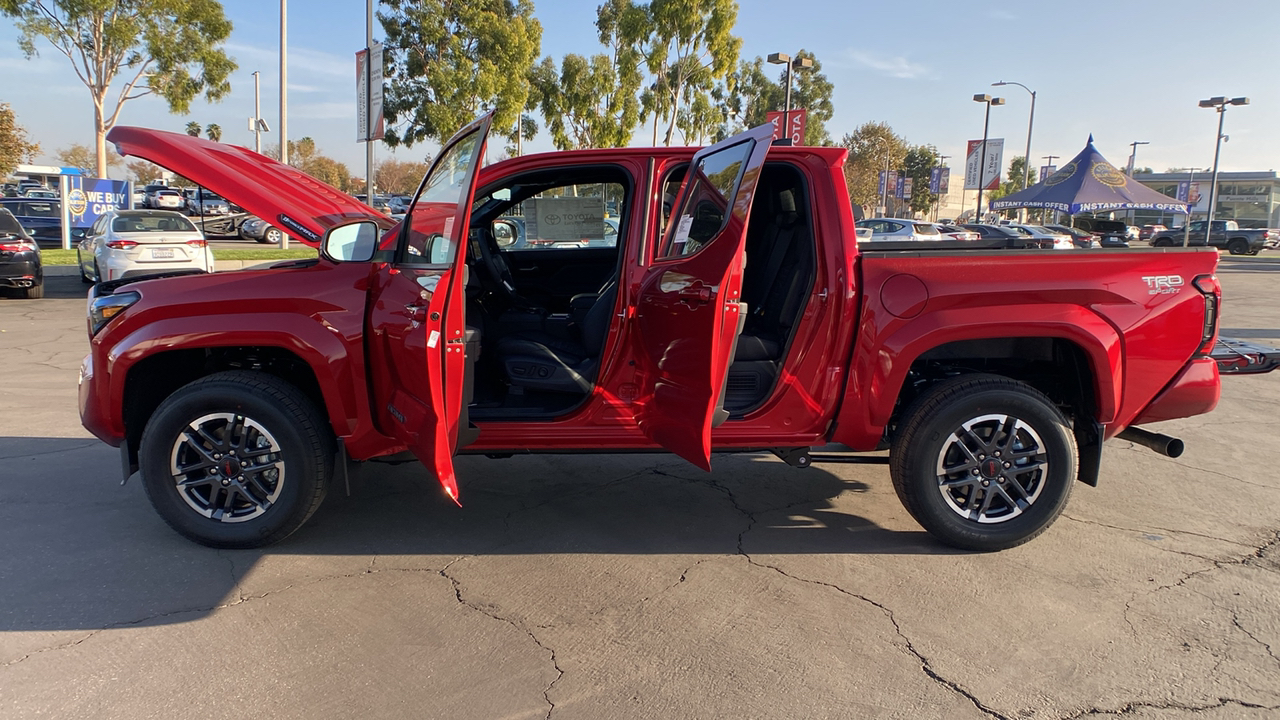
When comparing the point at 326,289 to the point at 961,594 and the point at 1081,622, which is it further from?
the point at 1081,622

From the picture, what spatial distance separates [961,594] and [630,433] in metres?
1.61

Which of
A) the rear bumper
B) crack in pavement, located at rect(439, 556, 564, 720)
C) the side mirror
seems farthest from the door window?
the rear bumper

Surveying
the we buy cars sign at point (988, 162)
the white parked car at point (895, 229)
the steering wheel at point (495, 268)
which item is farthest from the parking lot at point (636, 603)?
the we buy cars sign at point (988, 162)

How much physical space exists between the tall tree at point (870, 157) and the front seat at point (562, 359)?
52.6 m

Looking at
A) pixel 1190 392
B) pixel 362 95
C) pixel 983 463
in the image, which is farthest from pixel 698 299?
pixel 362 95

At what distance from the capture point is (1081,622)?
10.7 ft

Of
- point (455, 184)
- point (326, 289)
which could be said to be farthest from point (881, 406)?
point (326, 289)

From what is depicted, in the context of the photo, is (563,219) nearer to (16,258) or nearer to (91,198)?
(16,258)

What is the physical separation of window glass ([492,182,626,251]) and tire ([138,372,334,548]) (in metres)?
1.70

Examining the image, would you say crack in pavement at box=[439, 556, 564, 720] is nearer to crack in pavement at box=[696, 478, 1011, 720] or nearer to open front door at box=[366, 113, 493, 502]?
open front door at box=[366, 113, 493, 502]

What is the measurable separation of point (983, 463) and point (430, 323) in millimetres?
2571

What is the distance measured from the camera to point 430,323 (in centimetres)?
315

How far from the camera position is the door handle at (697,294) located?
127 inches

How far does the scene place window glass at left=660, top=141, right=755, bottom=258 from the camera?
335cm
